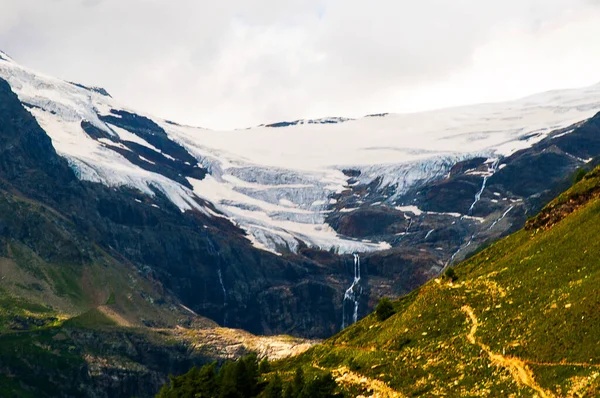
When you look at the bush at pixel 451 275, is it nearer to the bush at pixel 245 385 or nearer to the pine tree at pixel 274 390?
the bush at pixel 245 385

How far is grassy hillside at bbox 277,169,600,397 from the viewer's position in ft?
234

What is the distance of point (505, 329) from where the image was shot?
8238 cm

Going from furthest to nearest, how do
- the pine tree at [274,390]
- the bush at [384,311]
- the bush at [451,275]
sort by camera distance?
the bush at [384,311]
the bush at [451,275]
the pine tree at [274,390]

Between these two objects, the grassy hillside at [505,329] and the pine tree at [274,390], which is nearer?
the grassy hillside at [505,329]

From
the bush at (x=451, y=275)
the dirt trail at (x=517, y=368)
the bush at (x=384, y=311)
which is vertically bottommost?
the bush at (x=384, y=311)

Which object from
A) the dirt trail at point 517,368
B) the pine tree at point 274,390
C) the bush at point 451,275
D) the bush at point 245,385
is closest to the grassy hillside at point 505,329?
the dirt trail at point 517,368

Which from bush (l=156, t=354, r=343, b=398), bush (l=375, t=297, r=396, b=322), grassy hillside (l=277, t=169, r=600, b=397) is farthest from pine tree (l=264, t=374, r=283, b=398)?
bush (l=375, t=297, r=396, b=322)

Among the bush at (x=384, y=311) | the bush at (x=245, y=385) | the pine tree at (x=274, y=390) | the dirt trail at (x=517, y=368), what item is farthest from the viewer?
the bush at (x=384, y=311)

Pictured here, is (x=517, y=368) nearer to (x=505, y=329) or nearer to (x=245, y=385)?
(x=505, y=329)

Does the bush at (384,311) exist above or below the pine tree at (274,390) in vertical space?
above

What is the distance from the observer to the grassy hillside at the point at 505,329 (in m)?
71.2

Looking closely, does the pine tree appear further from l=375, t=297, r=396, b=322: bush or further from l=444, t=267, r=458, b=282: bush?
Result: l=444, t=267, r=458, b=282: bush

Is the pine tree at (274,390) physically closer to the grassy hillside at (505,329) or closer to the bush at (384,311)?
the grassy hillside at (505,329)

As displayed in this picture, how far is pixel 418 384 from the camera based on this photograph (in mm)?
81750
